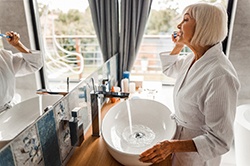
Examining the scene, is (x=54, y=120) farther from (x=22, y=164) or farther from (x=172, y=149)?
(x=172, y=149)

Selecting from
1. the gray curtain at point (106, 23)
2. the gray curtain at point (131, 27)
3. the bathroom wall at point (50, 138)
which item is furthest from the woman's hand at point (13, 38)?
the gray curtain at point (131, 27)

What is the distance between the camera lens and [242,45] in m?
2.07

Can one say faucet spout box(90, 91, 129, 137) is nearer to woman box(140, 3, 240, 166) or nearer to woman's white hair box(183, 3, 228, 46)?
woman box(140, 3, 240, 166)

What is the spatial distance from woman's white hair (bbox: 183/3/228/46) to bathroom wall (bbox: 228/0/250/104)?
1.31 meters

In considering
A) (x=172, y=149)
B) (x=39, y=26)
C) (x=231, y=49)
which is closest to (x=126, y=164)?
(x=172, y=149)

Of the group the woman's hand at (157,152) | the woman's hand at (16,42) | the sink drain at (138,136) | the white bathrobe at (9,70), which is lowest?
the sink drain at (138,136)

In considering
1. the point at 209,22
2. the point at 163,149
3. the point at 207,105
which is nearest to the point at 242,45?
the point at 209,22

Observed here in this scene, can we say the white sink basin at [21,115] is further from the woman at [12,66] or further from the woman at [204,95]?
the woman at [204,95]

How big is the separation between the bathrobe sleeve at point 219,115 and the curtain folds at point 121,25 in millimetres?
1297

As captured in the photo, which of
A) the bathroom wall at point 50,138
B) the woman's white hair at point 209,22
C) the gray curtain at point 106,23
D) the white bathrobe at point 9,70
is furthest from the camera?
the gray curtain at point 106,23

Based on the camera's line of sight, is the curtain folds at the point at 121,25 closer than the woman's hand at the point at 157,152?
No

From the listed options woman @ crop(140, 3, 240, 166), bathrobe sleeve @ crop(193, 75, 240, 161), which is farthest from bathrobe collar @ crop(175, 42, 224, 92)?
bathrobe sleeve @ crop(193, 75, 240, 161)

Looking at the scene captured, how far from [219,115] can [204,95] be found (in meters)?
0.12

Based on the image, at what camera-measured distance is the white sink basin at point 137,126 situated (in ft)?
3.85
